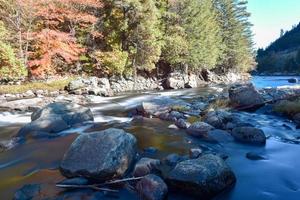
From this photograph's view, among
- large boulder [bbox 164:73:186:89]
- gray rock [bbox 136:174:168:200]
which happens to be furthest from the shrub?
gray rock [bbox 136:174:168:200]

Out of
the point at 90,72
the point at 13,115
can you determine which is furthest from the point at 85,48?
the point at 13,115

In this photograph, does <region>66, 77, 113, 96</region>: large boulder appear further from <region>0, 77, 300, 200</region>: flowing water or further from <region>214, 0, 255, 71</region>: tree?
<region>214, 0, 255, 71</region>: tree

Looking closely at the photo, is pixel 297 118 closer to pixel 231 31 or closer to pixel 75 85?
pixel 75 85

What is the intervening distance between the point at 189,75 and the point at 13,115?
26.4 m

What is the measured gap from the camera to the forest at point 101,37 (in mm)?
23352

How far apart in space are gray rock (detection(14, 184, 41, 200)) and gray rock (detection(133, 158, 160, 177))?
6.37ft

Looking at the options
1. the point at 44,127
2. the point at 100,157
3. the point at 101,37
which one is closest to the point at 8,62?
the point at 101,37

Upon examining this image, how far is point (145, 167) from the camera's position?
6.73 meters

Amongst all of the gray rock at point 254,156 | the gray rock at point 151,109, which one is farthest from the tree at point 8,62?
the gray rock at point 254,156

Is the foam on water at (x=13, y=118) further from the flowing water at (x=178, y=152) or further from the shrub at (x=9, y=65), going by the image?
the shrub at (x=9, y=65)

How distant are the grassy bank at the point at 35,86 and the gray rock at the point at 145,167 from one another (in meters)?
16.7

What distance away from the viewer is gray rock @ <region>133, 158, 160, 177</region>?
6.64 metres

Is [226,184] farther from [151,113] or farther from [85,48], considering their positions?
[85,48]

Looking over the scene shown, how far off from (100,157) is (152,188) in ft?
4.66
